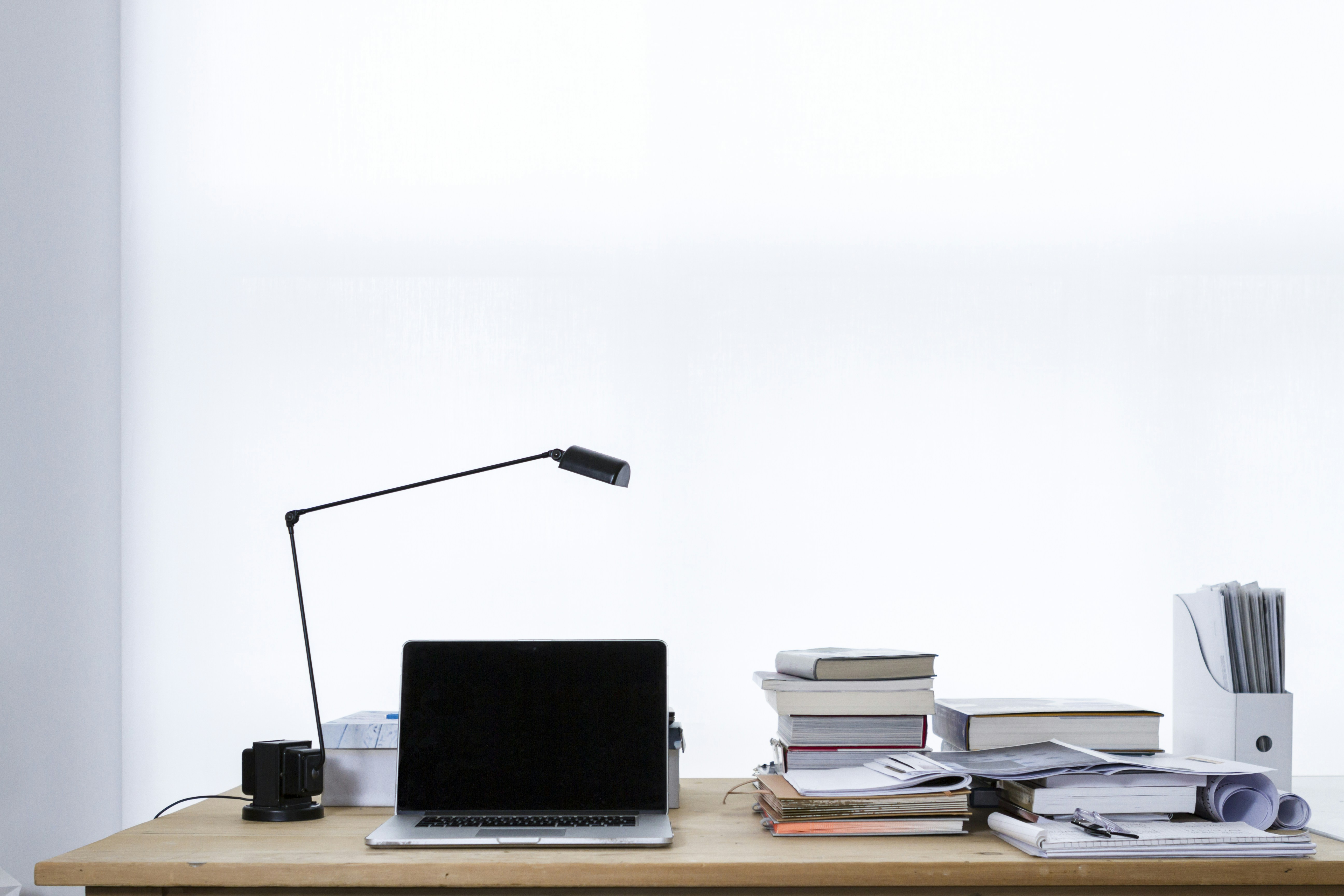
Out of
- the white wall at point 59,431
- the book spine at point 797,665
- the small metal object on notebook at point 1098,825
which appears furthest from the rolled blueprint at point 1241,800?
the white wall at point 59,431

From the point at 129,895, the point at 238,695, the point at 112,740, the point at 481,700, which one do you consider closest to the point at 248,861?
the point at 129,895

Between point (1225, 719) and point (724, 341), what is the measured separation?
3.41ft

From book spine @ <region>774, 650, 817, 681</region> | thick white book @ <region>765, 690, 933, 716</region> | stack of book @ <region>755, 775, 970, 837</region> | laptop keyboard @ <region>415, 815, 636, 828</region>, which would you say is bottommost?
laptop keyboard @ <region>415, 815, 636, 828</region>

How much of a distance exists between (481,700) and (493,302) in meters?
→ 0.85

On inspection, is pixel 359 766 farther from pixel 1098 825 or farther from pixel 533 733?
pixel 1098 825

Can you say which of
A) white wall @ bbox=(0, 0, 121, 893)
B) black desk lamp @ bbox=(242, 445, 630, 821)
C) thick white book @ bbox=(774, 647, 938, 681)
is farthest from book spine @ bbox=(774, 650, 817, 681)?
white wall @ bbox=(0, 0, 121, 893)

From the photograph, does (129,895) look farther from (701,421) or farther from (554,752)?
(701,421)

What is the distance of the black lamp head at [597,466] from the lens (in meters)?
1.41

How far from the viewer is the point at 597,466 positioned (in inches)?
55.7

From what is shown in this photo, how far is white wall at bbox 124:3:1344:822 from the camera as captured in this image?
1.87m

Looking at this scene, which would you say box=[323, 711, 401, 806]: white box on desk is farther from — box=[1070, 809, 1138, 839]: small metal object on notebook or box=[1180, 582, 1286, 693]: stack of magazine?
box=[1180, 582, 1286, 693]: stack of magazine

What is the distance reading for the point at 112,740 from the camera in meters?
1.85

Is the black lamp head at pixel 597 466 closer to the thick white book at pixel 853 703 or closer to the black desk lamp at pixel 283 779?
the black desk lamp at pixel 283 779

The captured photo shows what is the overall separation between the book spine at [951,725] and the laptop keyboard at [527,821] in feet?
1.59
